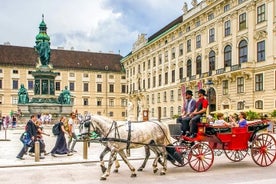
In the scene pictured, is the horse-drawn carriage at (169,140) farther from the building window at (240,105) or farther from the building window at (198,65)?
the building window at (198,65)

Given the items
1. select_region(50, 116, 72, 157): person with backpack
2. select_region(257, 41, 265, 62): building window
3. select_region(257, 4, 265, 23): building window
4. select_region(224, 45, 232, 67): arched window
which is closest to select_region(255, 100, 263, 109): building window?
select_region(257, 41, 265, 62): building window

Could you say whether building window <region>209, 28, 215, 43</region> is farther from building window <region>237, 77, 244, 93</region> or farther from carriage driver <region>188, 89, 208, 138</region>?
carriage driver <region>188, 89, 208, 138</region>

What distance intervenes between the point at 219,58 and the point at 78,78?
42720mm

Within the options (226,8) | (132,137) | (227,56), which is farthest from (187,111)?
(226,8)

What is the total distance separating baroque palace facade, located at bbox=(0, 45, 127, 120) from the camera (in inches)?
2790

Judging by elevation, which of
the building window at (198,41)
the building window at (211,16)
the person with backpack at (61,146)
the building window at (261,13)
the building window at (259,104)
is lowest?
the person with backpack at (61,146)

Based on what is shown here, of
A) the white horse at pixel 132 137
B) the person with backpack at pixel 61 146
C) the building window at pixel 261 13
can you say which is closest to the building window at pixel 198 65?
the building window at pixel 261 13

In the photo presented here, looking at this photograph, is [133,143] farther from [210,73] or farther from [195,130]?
[210,73]

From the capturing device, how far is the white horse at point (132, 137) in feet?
32.1

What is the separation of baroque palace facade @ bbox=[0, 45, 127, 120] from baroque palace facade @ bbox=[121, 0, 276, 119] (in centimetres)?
1960

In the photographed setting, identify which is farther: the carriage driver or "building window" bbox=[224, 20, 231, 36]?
"building window" bbox=[224, 20, 231, 36]

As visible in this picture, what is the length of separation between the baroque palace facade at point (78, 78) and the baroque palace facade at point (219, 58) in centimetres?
1960

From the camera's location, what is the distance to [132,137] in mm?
10031

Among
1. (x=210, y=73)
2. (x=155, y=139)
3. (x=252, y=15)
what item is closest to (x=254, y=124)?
(x=155, y=139)
